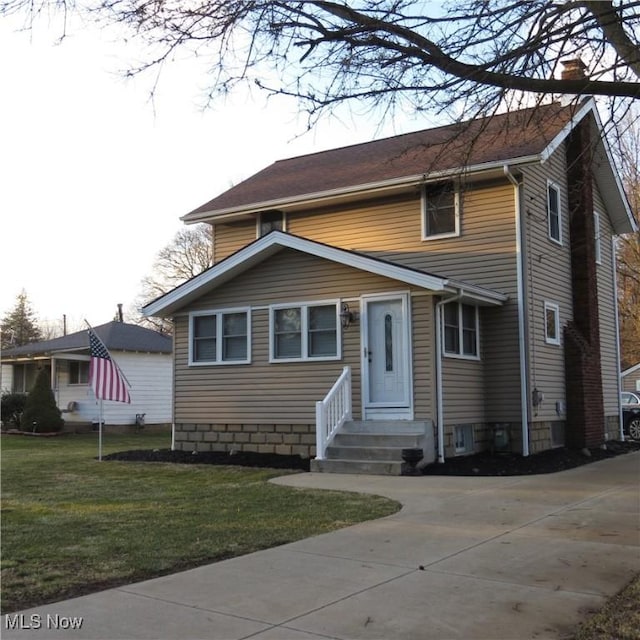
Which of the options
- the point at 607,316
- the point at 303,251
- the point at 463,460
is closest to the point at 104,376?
the point at 303,251

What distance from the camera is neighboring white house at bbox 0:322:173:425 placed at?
2569cm

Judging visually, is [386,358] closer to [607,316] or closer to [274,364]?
[274,364]

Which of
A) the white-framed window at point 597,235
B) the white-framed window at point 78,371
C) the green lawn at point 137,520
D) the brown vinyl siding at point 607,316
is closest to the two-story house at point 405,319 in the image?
the white-framed window at point 597,235

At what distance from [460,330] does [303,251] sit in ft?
11.3

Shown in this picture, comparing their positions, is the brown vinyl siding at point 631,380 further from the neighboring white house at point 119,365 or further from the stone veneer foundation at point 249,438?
the stone veneer foundation at point 249,438

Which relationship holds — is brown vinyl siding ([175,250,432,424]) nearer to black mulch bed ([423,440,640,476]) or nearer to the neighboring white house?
black mulch bed ([423,440,640,476])

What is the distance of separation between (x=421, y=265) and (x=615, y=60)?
384 inches

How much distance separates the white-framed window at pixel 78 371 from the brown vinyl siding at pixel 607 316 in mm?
17841

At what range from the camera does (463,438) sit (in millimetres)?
13805

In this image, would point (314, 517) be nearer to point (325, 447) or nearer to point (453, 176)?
point (453, 176)

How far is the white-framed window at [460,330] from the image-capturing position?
43.9 feet

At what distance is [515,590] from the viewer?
499 cm

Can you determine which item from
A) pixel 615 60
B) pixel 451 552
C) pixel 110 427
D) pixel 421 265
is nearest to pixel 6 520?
pixel 451 552

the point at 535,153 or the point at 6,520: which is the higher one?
the point at 535,153
